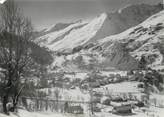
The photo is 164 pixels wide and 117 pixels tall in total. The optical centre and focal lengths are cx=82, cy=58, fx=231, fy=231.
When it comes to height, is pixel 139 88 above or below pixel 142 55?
below

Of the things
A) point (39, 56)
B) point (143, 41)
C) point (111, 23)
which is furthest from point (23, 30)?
point (111, 23)

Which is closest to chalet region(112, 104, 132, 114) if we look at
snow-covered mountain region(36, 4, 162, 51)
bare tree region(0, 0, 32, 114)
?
bare tree region(0, 0, 32, 114)

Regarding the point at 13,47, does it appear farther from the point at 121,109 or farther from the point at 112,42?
the point at 112,42

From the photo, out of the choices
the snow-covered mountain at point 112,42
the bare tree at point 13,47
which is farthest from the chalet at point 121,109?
the bare tree at point 13,47

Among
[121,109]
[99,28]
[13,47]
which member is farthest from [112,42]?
[13,47]

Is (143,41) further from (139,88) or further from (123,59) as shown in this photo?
(139,88)

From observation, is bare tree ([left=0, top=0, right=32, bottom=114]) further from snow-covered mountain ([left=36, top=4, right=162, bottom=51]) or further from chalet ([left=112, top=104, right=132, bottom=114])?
snow-covered mountain ([left=36, top=4, right=162, bottom=51])
